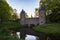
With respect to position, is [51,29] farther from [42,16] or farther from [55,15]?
[42,16]

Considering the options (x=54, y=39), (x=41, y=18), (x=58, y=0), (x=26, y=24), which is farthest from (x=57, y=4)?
(x=54, y=39)

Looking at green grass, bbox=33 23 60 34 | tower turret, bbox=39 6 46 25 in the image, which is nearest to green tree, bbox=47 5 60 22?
green grass, bbox=33 23 60 34

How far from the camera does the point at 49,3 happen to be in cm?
5403

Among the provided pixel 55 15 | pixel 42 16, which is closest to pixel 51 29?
pixel 55 15

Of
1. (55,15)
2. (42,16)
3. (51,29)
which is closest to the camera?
(51,29)

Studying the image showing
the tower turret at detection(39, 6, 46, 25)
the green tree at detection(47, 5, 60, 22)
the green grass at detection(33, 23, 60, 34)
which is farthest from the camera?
the tower turret at detection(39, 6, 46, 25)

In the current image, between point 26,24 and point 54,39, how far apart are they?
34.9 metres

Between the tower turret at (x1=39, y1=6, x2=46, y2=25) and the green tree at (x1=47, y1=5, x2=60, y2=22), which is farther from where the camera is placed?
the tower turret at (x1=39, y1=6, x2=46, y2=25)

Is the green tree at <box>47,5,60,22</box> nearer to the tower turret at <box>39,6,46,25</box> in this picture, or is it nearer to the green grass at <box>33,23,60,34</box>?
the green grass at <box>33,23,60,34</box>

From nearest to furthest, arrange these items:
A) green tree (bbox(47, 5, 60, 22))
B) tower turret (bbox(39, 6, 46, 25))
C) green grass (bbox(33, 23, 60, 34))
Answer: green grass (bbox(33, 23, 60, 34)), green tree (bbox(47, 5, 60, 22)), tower turret (bbox(39, 6, 46, 25))

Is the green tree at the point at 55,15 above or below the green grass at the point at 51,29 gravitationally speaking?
above

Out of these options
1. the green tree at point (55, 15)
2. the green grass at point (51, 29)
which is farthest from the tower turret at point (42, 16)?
the green grass at point (51, 29)

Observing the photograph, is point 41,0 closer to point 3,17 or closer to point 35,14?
point 35,14

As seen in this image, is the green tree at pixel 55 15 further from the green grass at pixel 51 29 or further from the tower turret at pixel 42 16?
the tower turret at pixel 42 16
